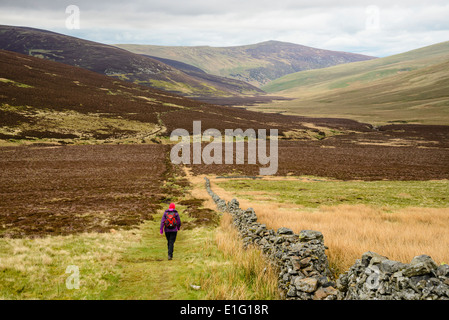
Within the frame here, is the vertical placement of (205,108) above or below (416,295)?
above

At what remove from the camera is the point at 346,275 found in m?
7.39

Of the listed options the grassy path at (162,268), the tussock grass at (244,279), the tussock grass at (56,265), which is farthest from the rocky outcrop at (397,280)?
the tussock grass at (56,265)

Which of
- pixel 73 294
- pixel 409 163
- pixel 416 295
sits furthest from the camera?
pixel 409 163

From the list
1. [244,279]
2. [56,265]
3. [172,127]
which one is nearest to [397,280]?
[244,279]

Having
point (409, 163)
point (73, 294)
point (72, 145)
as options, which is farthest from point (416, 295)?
point (72, 145)

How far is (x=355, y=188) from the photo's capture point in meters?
38.9

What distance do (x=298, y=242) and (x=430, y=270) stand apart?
5.05m

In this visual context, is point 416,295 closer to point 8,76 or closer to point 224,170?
point 224,170

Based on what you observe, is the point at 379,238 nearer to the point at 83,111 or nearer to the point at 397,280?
the point at 397,280

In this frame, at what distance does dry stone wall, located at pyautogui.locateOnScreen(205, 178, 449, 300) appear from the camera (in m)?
5.71

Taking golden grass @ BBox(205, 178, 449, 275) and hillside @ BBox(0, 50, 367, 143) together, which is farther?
hillside @ BBox(0, 50, 367, 143)

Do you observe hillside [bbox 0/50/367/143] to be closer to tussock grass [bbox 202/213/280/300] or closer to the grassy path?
the grassy path

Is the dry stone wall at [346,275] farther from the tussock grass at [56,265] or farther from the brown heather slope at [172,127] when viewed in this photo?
the brown heather slope at [172,127]

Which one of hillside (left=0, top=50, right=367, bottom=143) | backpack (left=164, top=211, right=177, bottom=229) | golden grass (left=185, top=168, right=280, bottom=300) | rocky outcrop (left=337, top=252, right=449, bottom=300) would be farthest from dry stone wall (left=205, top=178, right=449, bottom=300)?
hillside (left=0, top=50, right=367, bottom=143)
